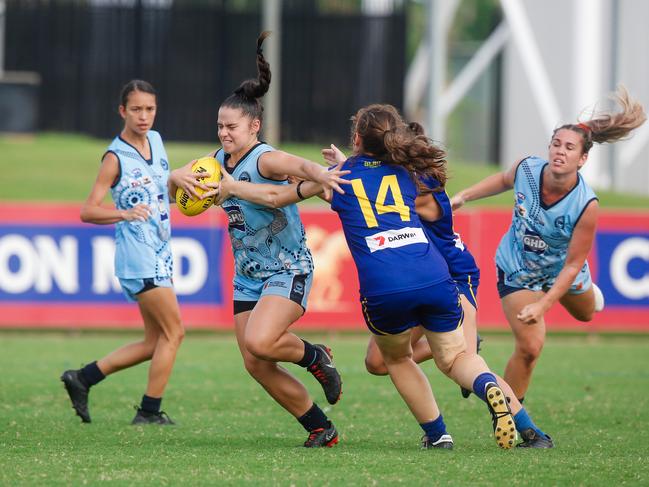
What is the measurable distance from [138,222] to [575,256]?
9.84 ft

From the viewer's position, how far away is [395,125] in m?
6.34

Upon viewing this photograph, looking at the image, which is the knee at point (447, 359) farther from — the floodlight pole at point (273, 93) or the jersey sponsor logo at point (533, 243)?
the floodlight pole at point (273, 93)

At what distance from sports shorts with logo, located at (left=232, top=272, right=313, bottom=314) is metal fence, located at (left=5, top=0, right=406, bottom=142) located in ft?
62.4

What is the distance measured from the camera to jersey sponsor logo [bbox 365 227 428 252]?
250 inches

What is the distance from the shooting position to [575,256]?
706 centimetres

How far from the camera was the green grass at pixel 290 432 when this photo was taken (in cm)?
591

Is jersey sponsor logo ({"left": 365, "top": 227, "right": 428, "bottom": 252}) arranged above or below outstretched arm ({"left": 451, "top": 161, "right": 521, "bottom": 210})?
below

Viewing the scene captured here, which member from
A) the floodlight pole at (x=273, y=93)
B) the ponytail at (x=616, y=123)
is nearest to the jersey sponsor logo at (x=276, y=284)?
the ponytail at (x=616, y=123)

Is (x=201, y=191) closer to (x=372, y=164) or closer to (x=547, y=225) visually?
(x=372, y=164)

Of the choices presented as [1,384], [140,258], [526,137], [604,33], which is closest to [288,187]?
[140,258]

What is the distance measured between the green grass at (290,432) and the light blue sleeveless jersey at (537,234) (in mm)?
1098

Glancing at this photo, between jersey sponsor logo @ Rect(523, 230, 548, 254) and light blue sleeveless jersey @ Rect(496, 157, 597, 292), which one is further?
jersey sponsor logo @ Rect(523, 230, 548, 254)

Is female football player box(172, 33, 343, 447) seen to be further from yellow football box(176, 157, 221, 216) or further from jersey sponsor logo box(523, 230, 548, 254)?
jersey sponsor logo box(523, 230, 548, 254)

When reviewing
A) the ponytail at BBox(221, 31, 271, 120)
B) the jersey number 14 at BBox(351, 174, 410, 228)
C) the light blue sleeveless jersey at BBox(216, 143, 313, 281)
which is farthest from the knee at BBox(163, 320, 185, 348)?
the jersey number 14 at BBox(351, 174, 410, 228)
